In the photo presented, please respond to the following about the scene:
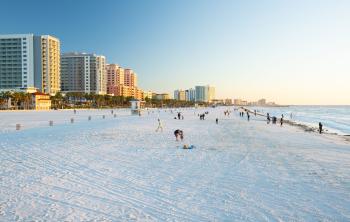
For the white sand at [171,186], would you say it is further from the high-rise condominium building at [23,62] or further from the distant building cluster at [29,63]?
the high-rise condominium building at [23,62]

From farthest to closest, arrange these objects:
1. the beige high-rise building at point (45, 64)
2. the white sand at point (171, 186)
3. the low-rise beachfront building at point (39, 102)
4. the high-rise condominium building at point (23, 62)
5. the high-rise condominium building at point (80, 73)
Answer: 1. the high-rise condominium building at point (80, 73)
2. the beige high-rise building at point (45, 64)
3. the high-rise condominium building at point (23, 62)
4. the low-rise beachfront building at point (39, 102)
5. the white sand at point (171, 186)

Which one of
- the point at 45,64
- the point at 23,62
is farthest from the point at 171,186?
the point at 45,64

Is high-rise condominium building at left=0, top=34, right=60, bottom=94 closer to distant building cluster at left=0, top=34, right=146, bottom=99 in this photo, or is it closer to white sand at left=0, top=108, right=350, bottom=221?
distant building cluster at left=0, top=34, right=146, bottom=99

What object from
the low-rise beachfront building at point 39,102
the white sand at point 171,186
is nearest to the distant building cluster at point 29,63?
the low-rise beachfront building at point 39,102

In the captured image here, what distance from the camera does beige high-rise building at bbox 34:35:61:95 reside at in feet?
429

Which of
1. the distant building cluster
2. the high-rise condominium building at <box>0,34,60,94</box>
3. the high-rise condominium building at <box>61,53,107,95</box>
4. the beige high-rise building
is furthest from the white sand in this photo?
the high-rise condominium building at <box>61,53,107,95</box>

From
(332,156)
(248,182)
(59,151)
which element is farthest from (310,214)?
(59,151)

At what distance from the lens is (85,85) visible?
171625mm

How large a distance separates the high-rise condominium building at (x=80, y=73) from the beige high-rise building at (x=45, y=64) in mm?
33832

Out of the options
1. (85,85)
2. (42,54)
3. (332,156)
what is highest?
(42,54)

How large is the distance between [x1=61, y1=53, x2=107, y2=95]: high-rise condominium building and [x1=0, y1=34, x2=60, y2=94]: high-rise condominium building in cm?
3953

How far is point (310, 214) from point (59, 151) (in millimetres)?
11818

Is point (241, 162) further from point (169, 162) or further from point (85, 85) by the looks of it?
point (85, 85)

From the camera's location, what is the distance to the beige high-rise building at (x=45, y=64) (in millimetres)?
130750
